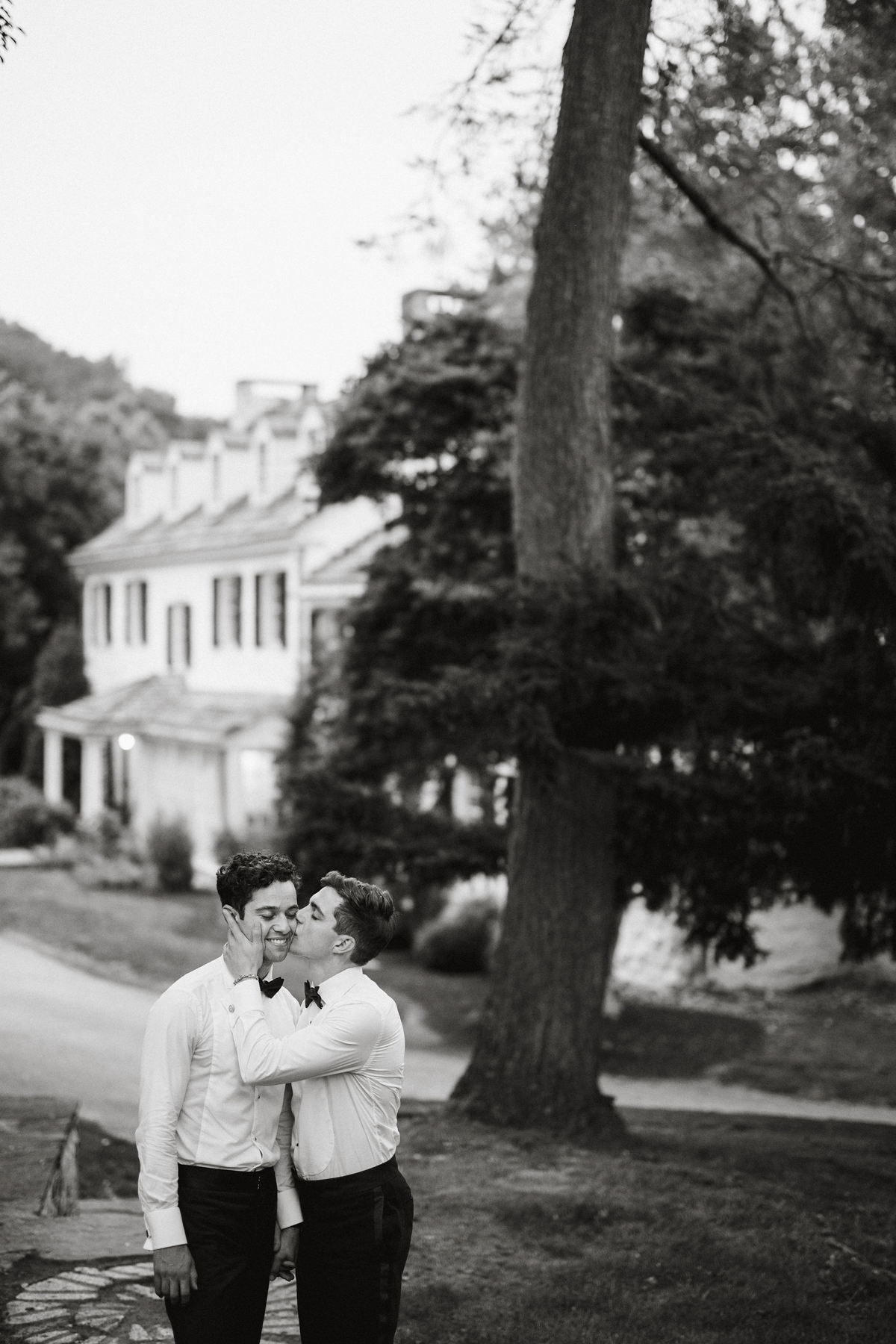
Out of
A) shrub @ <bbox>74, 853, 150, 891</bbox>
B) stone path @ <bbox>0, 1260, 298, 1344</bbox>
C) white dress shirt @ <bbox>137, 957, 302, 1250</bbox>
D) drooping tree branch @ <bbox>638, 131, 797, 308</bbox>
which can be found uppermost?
drooping tree branch @ <bbox>638, 131, 797, 308</bbox>

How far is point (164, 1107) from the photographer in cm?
390

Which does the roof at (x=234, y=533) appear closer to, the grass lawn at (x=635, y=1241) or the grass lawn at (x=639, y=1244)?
the grass lawn at (x=635, y=1241)

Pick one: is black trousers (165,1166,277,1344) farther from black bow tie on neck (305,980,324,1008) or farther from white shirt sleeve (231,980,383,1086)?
black bow tie on neck (305,980,324,1008)

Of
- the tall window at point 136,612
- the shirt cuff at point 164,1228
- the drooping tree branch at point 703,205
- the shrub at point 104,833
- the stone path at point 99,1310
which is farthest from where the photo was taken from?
the tall window at point 136,612

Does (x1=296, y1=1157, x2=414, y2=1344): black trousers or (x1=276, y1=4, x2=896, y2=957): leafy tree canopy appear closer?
(x1=296, y1=1157, x2=414, y2=1344): black trousers

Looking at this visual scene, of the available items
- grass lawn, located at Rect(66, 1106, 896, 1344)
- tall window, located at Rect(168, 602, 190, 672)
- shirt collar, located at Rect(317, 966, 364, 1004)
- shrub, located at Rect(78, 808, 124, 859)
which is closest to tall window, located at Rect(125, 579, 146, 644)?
tall window, located at Rect(168, 602, 190, 672)

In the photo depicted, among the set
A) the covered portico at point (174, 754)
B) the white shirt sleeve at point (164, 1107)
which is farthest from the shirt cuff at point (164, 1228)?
the covered portico at point (174, 754)

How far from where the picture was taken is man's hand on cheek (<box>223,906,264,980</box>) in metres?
3.98

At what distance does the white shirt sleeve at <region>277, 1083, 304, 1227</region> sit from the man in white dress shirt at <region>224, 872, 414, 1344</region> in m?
0.02

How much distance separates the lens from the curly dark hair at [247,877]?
398 centimetres

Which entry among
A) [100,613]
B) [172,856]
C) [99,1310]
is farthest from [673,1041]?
[100,613]

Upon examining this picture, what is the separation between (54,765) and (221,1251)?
107 ft

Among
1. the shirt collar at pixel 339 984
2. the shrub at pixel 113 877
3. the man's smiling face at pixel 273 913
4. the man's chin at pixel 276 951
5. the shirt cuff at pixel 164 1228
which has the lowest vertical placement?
the shrub at pixel 113 877

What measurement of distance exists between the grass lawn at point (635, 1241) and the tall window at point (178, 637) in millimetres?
23041
